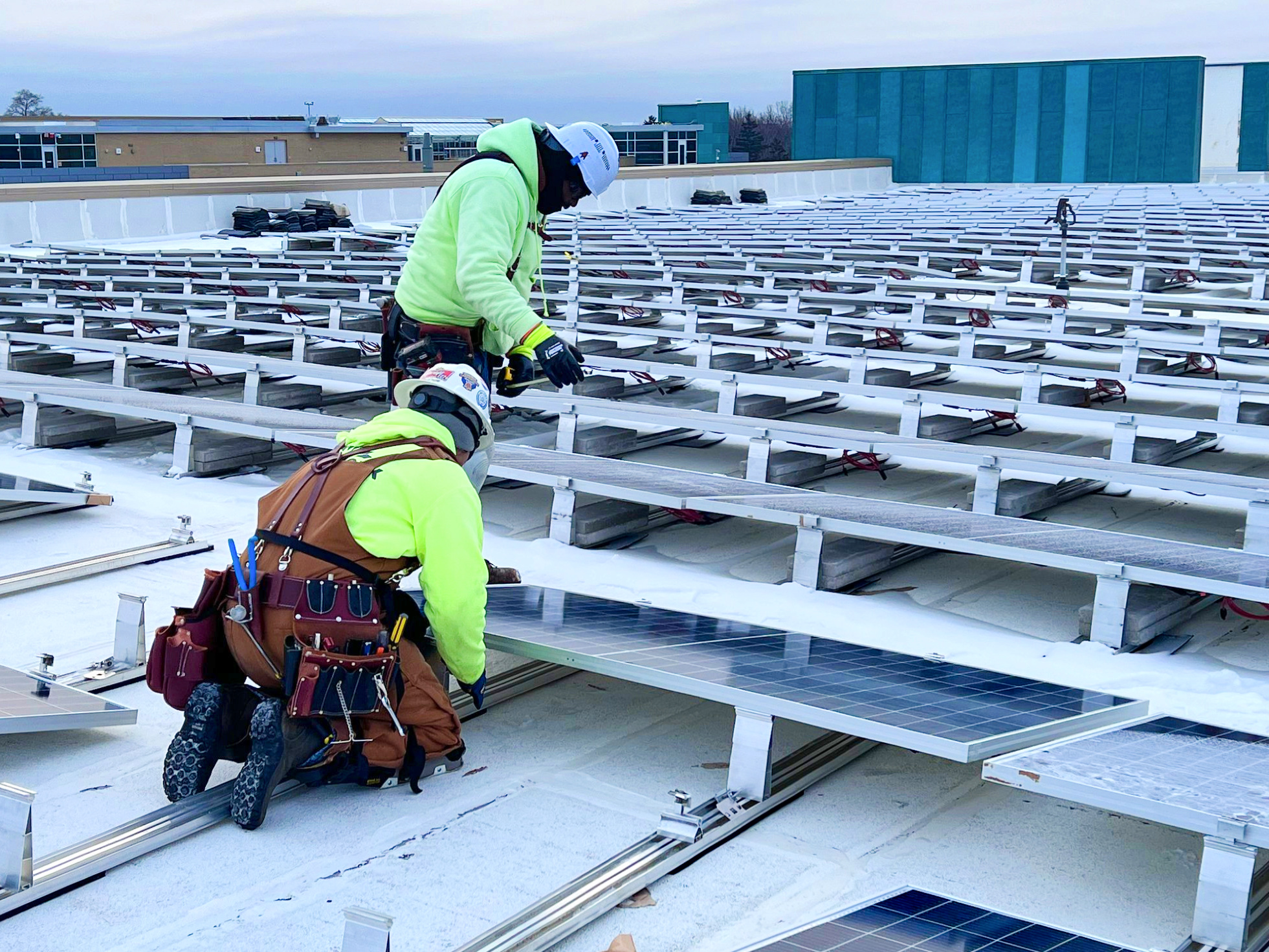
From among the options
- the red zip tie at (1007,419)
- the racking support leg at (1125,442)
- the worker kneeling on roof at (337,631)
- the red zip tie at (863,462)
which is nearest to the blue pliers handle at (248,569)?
the worker kneeling on roof at (337,631)

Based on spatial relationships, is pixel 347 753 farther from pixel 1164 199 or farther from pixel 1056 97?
pixel 1056 97

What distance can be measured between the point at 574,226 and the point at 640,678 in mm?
17473

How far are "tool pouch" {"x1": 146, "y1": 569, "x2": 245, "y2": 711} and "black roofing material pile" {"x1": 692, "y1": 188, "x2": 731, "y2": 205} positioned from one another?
2790 cm

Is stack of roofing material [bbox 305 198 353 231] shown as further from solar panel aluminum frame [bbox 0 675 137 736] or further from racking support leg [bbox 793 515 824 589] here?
solar panel aluminum frame [bbox 0 675 137 736]

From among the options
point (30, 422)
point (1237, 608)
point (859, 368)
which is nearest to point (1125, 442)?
point (1237, 608)

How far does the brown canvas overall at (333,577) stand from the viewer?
366cm

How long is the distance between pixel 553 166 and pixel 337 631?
2067 mm

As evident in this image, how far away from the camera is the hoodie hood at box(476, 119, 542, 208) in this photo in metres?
4.93

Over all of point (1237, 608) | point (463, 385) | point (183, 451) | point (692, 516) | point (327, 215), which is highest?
point (327, 215)

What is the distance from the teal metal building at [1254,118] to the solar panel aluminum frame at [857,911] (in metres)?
44.2

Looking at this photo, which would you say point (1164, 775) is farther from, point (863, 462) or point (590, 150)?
point (863, 462)

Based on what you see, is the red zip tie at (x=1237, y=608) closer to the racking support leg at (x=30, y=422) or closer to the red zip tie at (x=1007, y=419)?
the red zip tie at (x=1007, y=419)

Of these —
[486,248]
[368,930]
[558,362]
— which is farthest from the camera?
[486,248]

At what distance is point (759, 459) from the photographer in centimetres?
704
